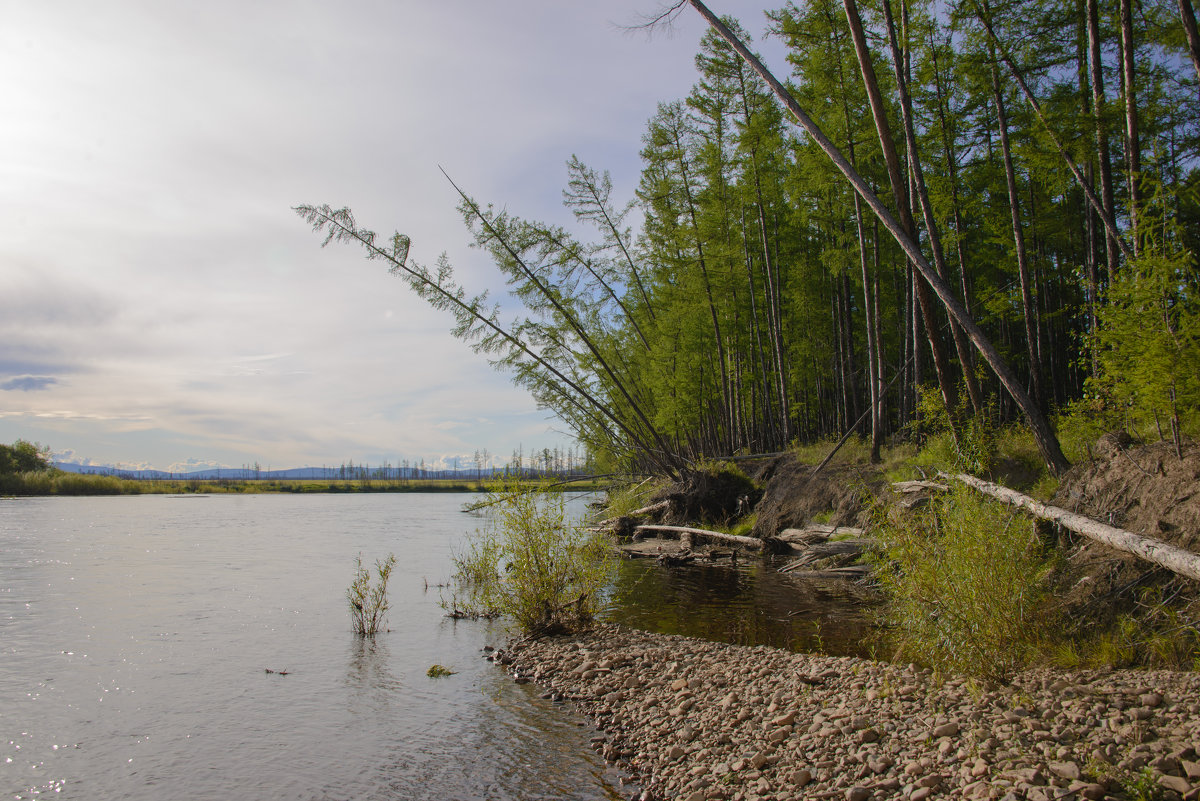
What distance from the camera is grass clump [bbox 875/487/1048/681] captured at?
5062mm

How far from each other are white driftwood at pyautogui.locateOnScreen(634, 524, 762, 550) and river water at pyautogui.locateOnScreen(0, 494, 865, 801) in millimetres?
2052

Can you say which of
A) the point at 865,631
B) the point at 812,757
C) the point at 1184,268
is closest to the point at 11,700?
the point at 812,757

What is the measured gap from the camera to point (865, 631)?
8102 mm

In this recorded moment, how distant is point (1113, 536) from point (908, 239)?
13.7 feet

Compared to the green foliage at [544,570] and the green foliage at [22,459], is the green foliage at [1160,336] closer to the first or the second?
the green foliage at [544,570]

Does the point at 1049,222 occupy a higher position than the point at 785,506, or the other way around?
the point at 1049,222

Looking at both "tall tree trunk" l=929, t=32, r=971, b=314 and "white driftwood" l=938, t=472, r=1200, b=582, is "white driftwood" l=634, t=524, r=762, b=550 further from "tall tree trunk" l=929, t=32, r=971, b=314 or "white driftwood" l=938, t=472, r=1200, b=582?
"white driftwood" l=938, t=472, r=1200, b=582

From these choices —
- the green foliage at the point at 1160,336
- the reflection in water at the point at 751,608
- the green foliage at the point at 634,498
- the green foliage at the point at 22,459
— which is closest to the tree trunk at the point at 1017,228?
the green foliage at the point at 1160,336

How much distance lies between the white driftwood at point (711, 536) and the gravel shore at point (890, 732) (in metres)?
8.97

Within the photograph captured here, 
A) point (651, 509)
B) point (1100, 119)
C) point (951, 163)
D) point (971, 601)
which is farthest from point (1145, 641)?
point (651, 509)

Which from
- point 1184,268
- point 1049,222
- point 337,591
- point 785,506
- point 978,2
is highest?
point 978,2

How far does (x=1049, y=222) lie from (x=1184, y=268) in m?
12.0

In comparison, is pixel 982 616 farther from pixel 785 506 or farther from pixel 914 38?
pixel 914 38

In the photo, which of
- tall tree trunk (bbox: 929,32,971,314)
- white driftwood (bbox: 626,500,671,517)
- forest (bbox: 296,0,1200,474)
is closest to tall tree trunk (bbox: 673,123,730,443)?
forest (bbox: 296,0,1200,474)
